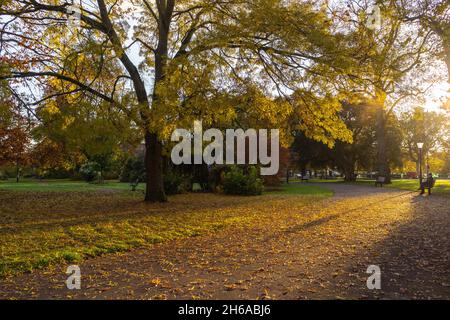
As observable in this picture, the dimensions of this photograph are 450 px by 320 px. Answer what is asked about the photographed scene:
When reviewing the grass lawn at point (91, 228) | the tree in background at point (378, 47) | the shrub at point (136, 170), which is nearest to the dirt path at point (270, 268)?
the grass lawn at point (91, 228)

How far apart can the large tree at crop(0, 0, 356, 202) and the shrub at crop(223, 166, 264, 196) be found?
716cm

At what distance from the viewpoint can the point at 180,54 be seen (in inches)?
520

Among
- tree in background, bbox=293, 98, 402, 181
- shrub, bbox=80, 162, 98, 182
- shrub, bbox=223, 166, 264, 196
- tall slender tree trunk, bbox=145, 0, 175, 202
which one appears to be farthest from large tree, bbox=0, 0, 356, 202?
tree in background, bbox=293, 98, 402, 181

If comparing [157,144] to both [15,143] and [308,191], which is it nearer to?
[15,143]

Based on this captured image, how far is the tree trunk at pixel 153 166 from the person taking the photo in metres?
14.9

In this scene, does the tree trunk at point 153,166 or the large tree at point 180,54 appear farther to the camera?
the tree trunk at point 153,166

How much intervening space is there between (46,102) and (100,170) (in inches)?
958

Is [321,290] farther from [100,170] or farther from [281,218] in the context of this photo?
[100,170]

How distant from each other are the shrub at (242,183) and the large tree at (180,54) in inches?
282

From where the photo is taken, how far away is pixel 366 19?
9211mm

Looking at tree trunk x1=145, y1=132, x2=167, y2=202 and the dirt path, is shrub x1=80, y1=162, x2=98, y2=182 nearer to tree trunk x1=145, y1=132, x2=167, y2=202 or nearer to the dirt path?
tree trunk x1=145, y1=132, x2=167, y2=202

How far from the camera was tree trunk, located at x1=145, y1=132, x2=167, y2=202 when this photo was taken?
49.0 feet

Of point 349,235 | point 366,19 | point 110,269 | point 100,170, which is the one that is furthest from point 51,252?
point 100,170

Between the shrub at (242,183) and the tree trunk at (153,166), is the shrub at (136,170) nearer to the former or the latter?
the shrub at (242,183)
